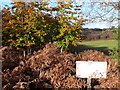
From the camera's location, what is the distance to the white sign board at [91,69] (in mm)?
3096

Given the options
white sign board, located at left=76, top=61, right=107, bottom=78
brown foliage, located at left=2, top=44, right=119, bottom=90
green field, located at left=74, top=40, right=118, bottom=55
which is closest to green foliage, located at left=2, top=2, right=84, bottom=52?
green field, located at left=74, top=40, right=118, bottom=55

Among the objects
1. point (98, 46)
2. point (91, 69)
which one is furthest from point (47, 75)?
point (98, 46)

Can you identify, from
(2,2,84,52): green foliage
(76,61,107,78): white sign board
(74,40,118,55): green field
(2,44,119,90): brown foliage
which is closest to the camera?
(76,61,107,78): white sign board

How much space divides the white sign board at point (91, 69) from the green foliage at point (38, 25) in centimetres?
203

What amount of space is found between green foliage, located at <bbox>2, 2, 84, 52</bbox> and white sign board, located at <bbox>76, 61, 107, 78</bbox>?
6.68 ft

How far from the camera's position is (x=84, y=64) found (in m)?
3.12

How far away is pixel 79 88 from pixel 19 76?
72 centimetres

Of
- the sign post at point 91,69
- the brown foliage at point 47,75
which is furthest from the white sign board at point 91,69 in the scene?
the brown foliage at point 47,75

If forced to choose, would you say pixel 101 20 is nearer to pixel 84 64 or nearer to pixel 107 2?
pixel 107 2

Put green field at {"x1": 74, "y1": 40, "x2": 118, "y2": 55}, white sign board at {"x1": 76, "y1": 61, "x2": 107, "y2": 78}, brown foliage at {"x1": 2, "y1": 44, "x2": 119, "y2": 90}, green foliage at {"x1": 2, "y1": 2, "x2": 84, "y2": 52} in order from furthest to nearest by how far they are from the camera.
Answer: green field at {"x1": 74, "y1": 40, "x2": 118, "y2": 55} < green foliage at {"x1": 2, "y1": 2, "x2": 84, "y2": 52} < brown foliage at {"x1": 2, "y1": 44, "x2": 119, "y2": 90} < white sign board at {"x1": 76, "y1": 61, "x2": 107, "y2": 78}

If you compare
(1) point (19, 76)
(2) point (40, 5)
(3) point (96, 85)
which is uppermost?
(2) point (40, 5)

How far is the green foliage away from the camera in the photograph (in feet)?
16.3

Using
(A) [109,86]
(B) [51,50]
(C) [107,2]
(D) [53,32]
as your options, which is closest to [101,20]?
(C) [107,2]

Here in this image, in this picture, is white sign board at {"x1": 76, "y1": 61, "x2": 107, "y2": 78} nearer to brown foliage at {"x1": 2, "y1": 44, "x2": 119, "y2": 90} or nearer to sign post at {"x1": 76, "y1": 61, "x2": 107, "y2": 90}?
sign post at {"x1": 76, "y1": 61, "x2": 107, "y2": 90}
